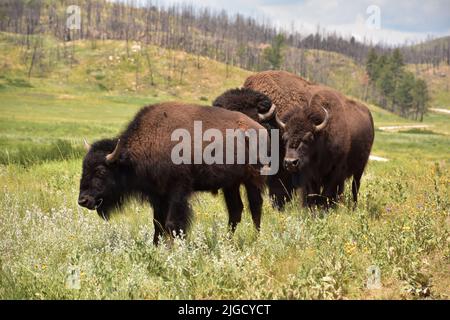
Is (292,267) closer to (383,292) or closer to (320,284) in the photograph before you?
(320,284)

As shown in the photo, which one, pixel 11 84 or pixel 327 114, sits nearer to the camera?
pixel 327 114

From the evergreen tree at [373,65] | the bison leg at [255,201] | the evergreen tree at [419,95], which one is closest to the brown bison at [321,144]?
the bison leg at [255,201]

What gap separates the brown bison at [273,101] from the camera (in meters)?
8.14

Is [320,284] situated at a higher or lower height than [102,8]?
lower

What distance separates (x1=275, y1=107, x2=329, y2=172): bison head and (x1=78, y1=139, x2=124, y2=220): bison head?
2837mm

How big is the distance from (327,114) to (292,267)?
13.0 feet

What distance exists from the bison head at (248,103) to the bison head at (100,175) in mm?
2115

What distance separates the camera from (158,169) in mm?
6281

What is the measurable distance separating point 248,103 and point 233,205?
184 centimetres

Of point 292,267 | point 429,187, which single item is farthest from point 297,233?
point 429,187

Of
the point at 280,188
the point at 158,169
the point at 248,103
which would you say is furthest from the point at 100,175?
the point at 280,188

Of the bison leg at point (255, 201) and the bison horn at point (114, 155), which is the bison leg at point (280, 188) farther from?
the bison horn at point (114, 155)

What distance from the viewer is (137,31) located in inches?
6029
